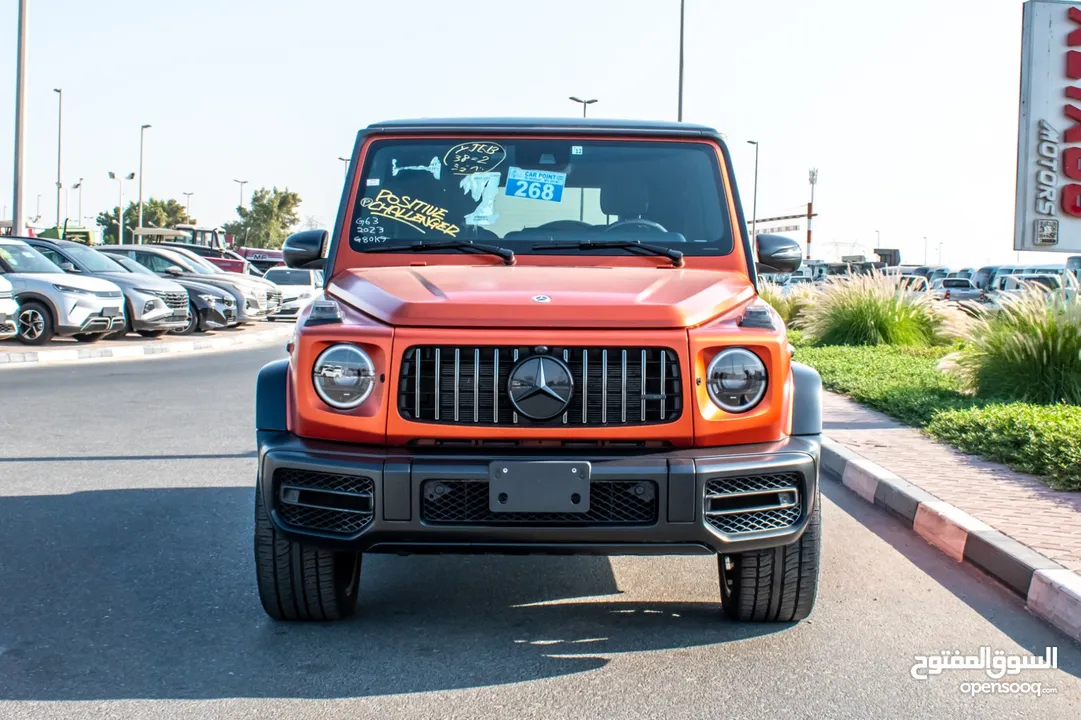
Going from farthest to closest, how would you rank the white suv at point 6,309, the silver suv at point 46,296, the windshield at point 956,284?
1. the windshield at point 956,284
2. the silver suv at point 46,296
3. the white suv at point 6,309

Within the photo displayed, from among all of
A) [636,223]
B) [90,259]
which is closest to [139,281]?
[90,259]

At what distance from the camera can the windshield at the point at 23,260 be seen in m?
18.5

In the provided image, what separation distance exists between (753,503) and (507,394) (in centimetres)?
89

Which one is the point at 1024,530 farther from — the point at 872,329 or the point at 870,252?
the point at 870,252

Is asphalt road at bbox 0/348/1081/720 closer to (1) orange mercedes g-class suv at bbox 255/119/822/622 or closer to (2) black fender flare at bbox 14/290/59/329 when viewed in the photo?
(1) orange mercedes g-class suv at bbox 255/119/822/622

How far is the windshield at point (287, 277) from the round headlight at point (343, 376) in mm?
29909

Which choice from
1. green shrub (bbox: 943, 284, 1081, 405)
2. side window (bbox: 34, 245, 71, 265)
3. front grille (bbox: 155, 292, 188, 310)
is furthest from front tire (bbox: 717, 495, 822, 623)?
front grille (bbox: 155, 292, 188, 310)

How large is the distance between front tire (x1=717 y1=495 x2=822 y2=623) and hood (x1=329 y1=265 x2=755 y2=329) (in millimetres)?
846

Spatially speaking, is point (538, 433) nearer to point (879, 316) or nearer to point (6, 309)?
point (6, 309)

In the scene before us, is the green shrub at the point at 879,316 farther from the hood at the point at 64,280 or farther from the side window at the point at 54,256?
the side window at the point at 54,256

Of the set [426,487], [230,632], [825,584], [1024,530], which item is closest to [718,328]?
[426,487]

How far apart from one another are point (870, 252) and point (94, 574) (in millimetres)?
92763

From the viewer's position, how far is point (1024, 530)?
5.88 metres

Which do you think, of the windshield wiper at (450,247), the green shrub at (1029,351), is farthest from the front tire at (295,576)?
the green shrub at (1029,351)
